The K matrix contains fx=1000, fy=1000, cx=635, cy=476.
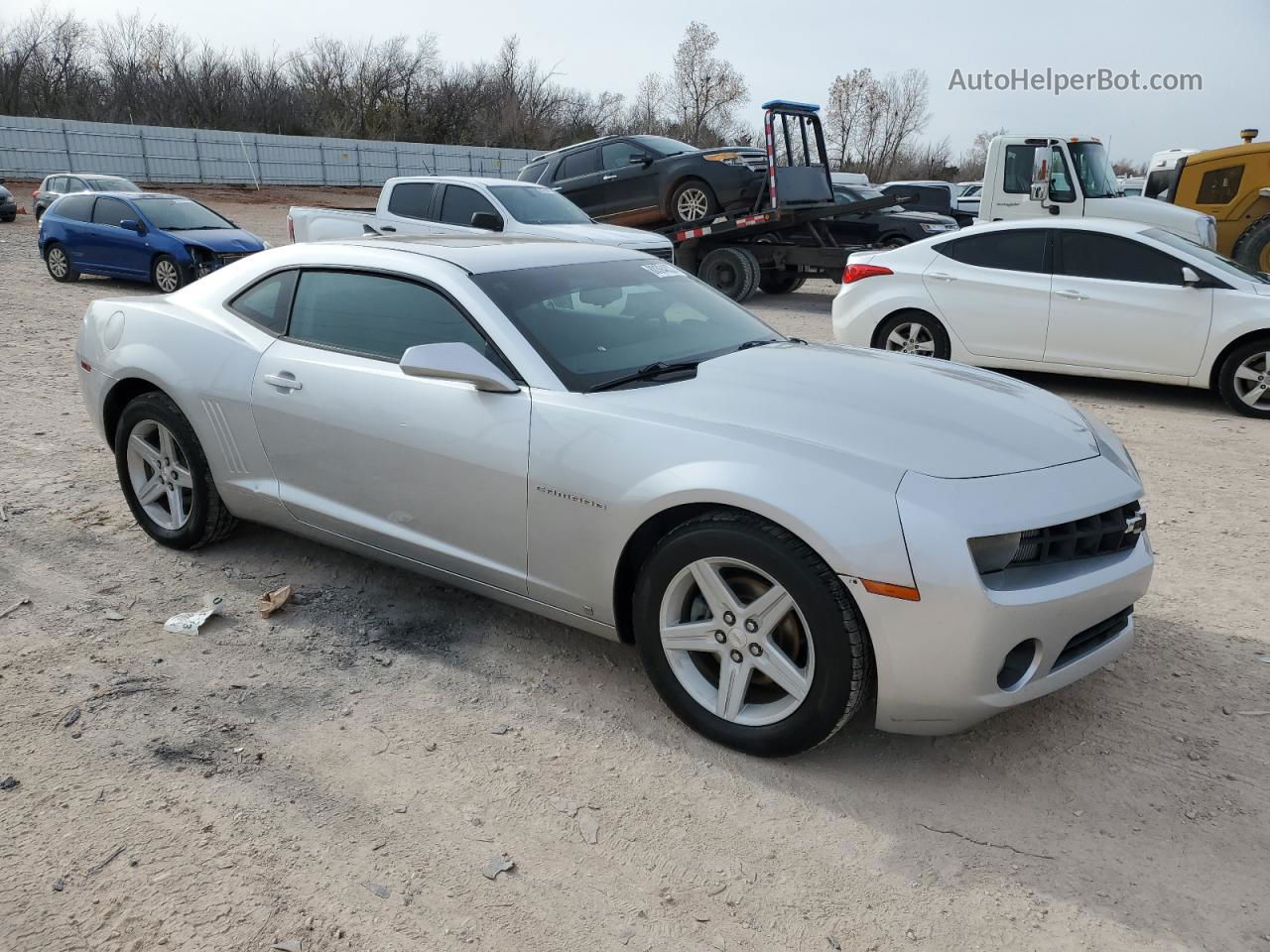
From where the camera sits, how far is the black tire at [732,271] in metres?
13.8

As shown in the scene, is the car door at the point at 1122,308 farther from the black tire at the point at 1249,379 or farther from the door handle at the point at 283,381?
the door handle at the point at 283,381

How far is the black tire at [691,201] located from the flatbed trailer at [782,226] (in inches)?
9.7

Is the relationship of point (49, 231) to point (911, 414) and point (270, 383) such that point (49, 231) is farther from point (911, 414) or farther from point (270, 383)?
point (911, 414)

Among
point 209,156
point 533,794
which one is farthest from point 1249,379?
point 209,156

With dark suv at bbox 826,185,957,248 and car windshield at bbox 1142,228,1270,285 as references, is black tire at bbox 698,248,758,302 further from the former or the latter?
car windshield at bbox 1142,228,1270,285

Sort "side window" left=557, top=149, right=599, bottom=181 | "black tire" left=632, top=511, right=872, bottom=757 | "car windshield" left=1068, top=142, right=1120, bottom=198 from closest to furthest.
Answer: "black tire" left=632, top=511, right=872, bottom=757, "car windshield" left=1068, top=142, right=1120, bottom=198, "side window" left=557, top=149, right=599, bottom=181

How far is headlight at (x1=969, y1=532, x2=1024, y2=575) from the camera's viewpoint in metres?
2.72

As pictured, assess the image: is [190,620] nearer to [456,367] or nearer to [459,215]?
[456,367]

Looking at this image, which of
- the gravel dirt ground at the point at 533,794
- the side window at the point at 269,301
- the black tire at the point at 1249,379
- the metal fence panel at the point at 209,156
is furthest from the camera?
the metal fence panel at the point at 209,156

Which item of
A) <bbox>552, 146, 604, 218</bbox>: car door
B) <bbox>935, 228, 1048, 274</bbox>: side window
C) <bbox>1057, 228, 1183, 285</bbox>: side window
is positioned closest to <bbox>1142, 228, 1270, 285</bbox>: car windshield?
<bbox>1057, 228, 1183, 285</bbox>: side window

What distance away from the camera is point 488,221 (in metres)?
11.0

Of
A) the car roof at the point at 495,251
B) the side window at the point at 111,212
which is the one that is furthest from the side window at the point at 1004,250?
the side window at the point at 111,212

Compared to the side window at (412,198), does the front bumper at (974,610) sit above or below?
below

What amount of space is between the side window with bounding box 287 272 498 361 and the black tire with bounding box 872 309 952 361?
18.4 feet
